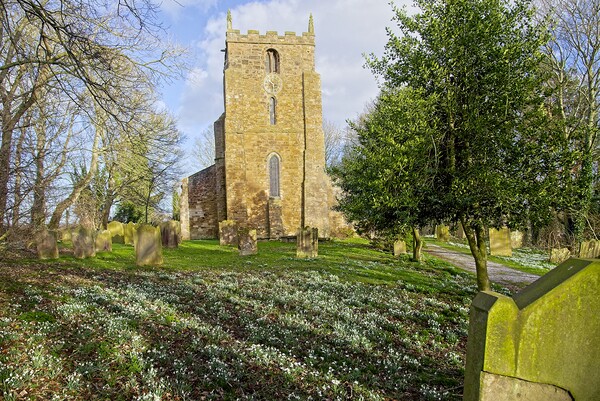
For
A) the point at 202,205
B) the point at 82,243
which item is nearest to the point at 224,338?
the point at 82,243

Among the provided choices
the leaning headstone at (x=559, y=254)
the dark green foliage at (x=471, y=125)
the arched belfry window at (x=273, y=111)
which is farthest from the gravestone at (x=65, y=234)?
the leaning headstone at (x=559, y=254)

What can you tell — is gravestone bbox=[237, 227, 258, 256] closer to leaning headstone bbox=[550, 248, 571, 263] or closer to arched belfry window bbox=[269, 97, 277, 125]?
leaning headstone bbox=[550, 248, 571, 263]

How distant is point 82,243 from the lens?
1282 cm

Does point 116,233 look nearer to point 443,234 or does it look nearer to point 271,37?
point 271,37

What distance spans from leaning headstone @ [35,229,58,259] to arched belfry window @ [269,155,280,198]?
1698 centimetres

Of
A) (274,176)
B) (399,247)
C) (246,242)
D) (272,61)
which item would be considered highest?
(272,61)

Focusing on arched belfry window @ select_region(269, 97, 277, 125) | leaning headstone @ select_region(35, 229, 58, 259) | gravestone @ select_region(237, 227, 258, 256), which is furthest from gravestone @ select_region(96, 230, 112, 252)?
arched belfry window @ select_region(269, 97, 277, 125)

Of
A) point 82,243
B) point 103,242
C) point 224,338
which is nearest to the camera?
point 224,338

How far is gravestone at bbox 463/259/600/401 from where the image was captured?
2596 mm

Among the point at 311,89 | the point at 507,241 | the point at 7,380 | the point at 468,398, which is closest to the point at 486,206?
the point at 468,398

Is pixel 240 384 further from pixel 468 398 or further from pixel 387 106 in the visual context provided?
pixel 387 106

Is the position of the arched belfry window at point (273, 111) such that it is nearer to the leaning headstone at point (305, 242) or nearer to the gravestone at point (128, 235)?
the gravestone at point (128, 235)

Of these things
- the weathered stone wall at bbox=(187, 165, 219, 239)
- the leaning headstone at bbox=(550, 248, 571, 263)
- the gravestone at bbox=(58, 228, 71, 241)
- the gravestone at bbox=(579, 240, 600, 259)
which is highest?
the weathered stone wall at bbox=(187, 165, 219, 239)

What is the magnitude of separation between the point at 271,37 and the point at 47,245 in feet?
72.6
